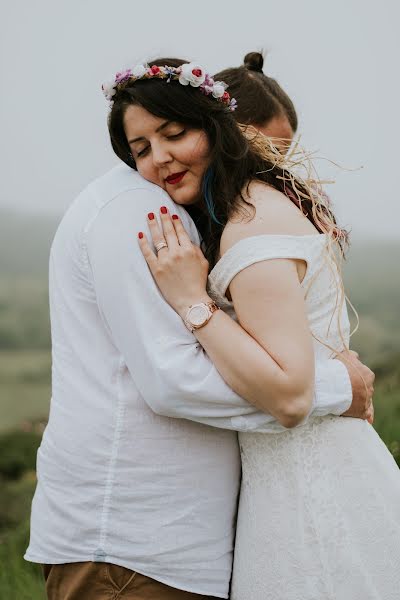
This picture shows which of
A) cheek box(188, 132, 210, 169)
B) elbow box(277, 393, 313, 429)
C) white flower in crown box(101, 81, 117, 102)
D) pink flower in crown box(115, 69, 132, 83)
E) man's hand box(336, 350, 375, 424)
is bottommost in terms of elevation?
man's hand box(336, 350, 375, 424)

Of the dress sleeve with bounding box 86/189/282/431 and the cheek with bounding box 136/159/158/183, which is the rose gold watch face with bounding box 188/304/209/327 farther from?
the cheek with bounding box 136/159/158/183

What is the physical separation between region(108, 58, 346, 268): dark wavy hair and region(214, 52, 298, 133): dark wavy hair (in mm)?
936

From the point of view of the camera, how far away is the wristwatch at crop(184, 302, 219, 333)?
1916 millimetres

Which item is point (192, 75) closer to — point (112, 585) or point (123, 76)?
point (123, 76)

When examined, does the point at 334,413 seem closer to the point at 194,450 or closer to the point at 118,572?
the point at 194,450

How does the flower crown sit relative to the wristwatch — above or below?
above

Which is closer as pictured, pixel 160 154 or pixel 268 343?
pixel 268 343

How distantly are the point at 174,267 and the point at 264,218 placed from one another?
25cm

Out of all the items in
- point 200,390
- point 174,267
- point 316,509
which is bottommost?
point 316,509

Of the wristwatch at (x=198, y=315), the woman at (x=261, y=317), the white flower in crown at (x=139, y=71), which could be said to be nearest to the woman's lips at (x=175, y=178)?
the woman at (x=261, y=317)

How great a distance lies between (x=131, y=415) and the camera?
1.98m

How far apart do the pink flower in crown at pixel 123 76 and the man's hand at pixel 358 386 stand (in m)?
0.90

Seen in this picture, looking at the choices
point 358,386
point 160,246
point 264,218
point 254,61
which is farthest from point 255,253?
point 254,61

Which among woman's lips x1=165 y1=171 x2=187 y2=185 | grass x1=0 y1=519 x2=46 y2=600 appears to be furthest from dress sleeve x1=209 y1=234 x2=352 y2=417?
grass x1=0 y1=519 x2=46 y2=600
